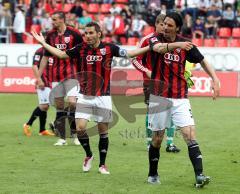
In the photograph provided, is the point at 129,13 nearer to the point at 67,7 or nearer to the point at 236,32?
the point at 67,7

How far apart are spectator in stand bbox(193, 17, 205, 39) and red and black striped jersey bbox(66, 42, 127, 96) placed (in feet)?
67.3

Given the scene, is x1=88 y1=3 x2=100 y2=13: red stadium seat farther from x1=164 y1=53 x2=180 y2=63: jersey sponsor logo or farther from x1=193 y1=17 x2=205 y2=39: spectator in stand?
x1=164 y1=53 x2=180 y2=63: jersey sponsor logo

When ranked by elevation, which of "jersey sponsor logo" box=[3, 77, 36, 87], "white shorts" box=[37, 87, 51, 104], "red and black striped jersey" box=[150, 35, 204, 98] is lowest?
"jersey sponsor logo" box=[3, 77, 36, 87]

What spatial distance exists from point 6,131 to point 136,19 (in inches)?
638

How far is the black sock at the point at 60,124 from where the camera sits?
15648 mm

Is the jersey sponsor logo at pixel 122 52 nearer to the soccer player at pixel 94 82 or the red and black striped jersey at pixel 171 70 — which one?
the soccer player at pixel 94 82

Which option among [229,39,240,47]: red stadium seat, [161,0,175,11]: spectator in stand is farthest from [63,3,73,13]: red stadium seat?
[229,39,240,47]: red stadium seat

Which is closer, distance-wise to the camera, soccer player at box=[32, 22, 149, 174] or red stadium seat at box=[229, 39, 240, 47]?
soccer player at box=[32, 22, 149, 174]

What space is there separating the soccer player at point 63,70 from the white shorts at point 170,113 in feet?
13.6

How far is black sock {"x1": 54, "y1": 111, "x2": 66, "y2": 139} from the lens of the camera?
15648mm

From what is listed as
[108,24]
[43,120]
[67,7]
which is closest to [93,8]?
Answer: [67,7]

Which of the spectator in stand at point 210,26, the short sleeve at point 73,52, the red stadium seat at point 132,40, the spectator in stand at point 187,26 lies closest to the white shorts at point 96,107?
the short sleeve at point 73,52

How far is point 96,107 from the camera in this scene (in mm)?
11695

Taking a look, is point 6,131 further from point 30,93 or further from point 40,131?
point 30,93
